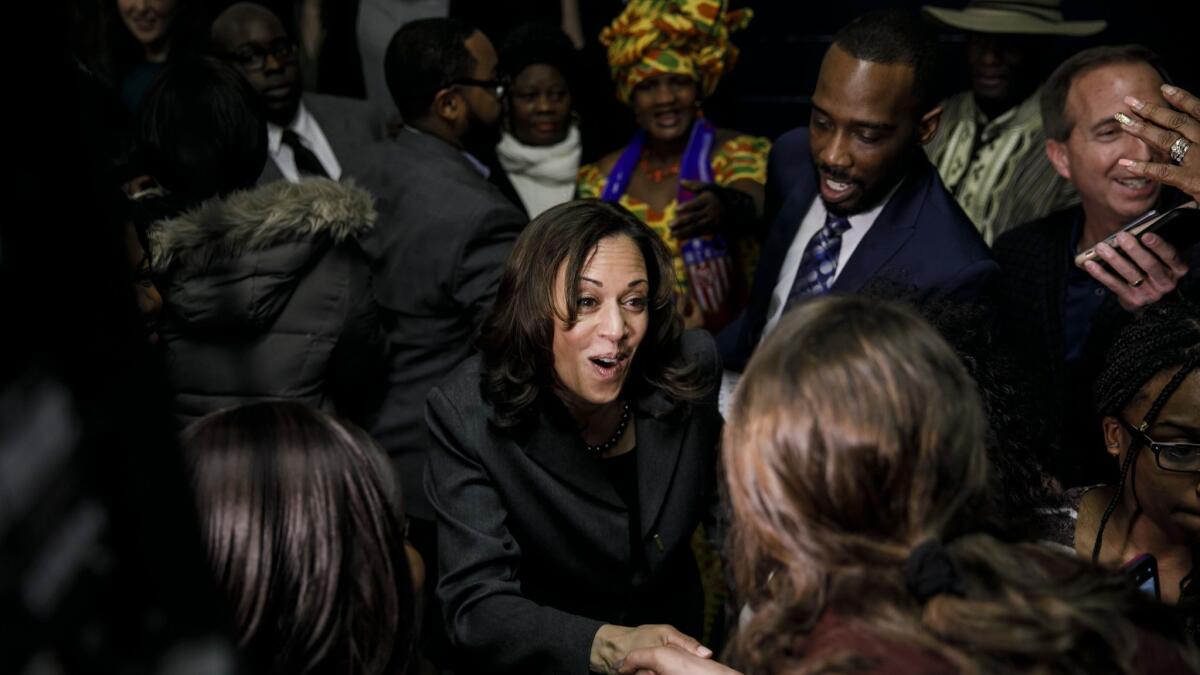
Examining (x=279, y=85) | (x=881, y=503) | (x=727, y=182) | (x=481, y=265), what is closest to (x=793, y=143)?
(x=727, y=182)

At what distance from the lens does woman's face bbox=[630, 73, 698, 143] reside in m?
3.78

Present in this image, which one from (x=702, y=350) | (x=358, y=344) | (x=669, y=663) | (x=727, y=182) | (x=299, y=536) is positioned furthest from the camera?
(x=727, y=182)

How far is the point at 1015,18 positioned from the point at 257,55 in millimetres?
2545

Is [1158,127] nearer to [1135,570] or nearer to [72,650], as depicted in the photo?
[1135,570]

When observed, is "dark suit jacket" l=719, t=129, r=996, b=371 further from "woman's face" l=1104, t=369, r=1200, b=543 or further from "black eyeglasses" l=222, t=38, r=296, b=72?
"black eyeglasses" l=222, t=38, r=296, b=72

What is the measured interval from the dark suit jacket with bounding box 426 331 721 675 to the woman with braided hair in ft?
2.67

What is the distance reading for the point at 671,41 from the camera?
3773 mm

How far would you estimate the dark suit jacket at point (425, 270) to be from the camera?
10.5 ft

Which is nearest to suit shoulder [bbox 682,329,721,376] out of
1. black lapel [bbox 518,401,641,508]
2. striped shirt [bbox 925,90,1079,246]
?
black lapel [bbox 518,401,641,508]

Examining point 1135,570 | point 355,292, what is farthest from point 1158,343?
point 355,292

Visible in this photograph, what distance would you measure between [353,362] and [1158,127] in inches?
75.7

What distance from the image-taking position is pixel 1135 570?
1818 mm

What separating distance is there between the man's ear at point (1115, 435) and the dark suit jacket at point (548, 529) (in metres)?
0.81

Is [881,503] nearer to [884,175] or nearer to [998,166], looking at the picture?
[884,175]
